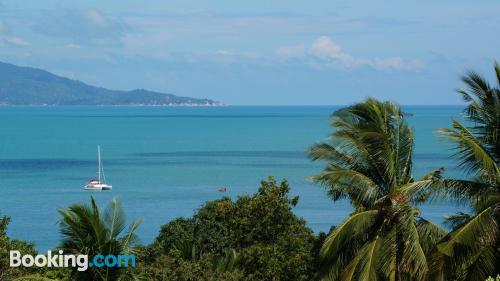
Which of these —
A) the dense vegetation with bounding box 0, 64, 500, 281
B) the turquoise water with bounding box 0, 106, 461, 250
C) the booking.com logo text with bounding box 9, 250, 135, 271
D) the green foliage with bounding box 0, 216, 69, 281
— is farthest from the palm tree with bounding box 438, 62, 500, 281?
the turquoise water with bounding box 0, 106, 461, 250

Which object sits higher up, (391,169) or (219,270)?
(391,169)

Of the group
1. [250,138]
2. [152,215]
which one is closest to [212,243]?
[152,215]

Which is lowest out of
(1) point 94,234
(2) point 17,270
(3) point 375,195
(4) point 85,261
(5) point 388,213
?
(2) point 17,270

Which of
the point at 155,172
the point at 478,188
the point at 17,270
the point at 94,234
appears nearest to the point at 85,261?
the point at 94,234

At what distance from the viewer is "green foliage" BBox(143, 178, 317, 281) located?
819 inches

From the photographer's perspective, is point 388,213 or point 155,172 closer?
point 388,213

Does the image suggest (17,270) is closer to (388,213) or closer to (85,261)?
(85,261)

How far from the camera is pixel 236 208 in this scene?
2653 centimetres

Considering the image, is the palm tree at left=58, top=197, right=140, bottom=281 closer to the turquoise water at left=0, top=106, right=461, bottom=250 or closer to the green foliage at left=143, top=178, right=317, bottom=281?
the green foliage at left=143, top=178, right=317, bottom=281

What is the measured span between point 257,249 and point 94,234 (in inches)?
276

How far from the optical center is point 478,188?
14.3 meters

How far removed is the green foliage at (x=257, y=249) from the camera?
68.3 feet

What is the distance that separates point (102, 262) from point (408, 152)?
563 centimetres

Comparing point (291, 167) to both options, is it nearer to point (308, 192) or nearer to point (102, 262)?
point (308, 192)
